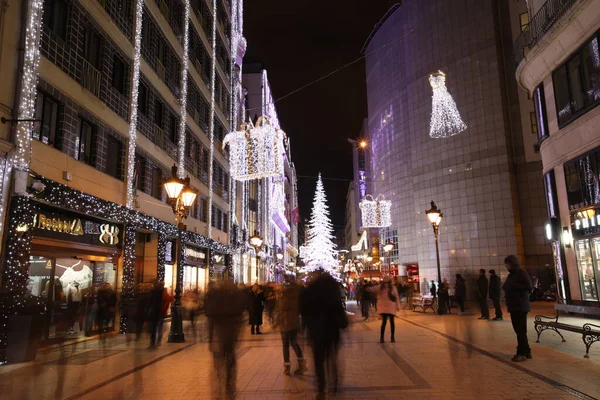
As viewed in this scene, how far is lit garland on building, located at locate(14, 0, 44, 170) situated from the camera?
1180 centimetres

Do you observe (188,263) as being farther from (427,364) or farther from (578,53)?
(578,53)

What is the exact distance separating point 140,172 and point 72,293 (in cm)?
674

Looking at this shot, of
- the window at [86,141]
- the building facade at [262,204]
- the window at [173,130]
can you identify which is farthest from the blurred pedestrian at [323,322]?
the building facade at [262,204]

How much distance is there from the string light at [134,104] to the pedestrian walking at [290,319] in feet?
35.7

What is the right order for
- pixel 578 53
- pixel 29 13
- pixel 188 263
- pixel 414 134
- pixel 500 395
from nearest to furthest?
pixel 500 395 → pixel 29 13 → pixel 578 53 → pixel 188 263 → pixel 414 134

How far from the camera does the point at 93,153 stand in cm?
1617

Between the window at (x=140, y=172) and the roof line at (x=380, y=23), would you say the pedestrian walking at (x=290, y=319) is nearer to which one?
the window at (x=140, y=172)

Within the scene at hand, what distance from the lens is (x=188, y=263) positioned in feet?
84.7

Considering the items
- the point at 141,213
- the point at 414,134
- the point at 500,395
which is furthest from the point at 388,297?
the point at 414,134

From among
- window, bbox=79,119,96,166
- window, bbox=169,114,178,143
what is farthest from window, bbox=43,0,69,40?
window, bbox=169,114,178,143

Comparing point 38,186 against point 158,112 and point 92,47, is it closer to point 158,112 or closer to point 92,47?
point 92,47

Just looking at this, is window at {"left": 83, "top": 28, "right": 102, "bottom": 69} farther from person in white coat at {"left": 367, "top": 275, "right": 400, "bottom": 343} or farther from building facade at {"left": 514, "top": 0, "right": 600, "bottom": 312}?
building facade at {"left": 514, "top": 0, "right": 600, "bottom": 312}

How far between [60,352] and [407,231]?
152 ft

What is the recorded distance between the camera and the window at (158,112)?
22391 millimetres
